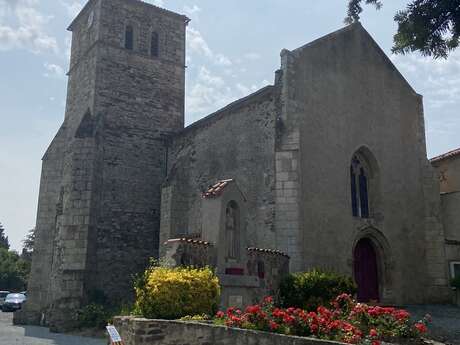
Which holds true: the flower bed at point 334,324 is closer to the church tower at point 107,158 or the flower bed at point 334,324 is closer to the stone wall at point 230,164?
the stone wall at point 230,164

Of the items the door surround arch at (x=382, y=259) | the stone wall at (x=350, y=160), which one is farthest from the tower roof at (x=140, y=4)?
the door surround arch at (x=382, y=259)

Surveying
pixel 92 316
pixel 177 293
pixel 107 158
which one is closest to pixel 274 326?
pixel 177 293

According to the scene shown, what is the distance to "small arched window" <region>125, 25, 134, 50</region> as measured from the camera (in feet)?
78.9

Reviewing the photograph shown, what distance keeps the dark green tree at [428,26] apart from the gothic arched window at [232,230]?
5.86 m

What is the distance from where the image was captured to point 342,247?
1614 centimetres

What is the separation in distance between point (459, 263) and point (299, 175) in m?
8.52

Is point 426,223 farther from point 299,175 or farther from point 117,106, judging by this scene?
point 117,106

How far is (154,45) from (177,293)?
18.2 m

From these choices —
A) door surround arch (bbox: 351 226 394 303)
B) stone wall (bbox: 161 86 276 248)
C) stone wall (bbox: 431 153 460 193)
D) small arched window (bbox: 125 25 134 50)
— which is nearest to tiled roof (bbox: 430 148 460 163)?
stone wall (bbox: 431 153 460 193)

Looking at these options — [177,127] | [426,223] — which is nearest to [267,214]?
[426,223]

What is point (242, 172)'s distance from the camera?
17234 mm

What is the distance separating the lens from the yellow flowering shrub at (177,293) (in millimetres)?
9305

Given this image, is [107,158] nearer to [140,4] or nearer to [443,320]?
[140,4]

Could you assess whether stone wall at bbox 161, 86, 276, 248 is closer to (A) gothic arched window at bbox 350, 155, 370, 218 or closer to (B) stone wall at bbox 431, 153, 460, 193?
(A) gothic arched window at bbox 350, 155, 370, 218
